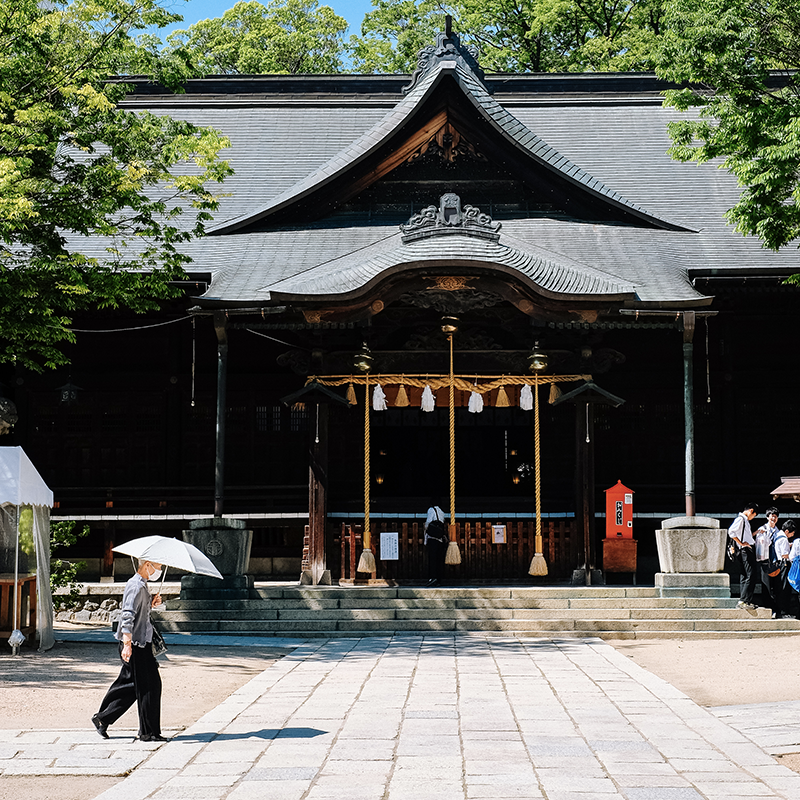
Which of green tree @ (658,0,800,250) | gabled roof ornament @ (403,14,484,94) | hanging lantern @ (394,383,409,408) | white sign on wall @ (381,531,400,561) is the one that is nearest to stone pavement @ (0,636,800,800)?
white sign on wall @ (381,531,400,561)

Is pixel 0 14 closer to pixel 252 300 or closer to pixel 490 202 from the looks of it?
pixel 252 300

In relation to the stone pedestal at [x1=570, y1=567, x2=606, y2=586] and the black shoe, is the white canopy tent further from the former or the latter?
the stone pedestal at [x1=570, y1=567, x2=606, y2=586]

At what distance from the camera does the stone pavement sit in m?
6.22

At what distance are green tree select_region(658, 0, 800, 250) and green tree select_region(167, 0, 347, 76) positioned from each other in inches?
908

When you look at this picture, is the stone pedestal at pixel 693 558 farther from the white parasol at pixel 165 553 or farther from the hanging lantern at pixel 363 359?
the white parasol at pixel 165 553

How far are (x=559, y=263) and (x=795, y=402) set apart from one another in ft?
17.7

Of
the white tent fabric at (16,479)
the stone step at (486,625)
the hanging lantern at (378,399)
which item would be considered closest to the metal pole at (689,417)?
the stone step at (486,625)

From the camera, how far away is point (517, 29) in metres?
33.9

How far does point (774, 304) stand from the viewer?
1720cm

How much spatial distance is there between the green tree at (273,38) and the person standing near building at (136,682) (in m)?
28.9

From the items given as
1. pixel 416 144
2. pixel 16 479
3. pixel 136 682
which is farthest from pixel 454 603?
pixel 416 144

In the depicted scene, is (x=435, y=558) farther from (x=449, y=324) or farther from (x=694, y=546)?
(x=694, y=546)

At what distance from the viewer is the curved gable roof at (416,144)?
16.8 metres

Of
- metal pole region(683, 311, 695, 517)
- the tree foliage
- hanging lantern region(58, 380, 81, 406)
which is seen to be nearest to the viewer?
metal pole region(683, 311, 695, 517)
